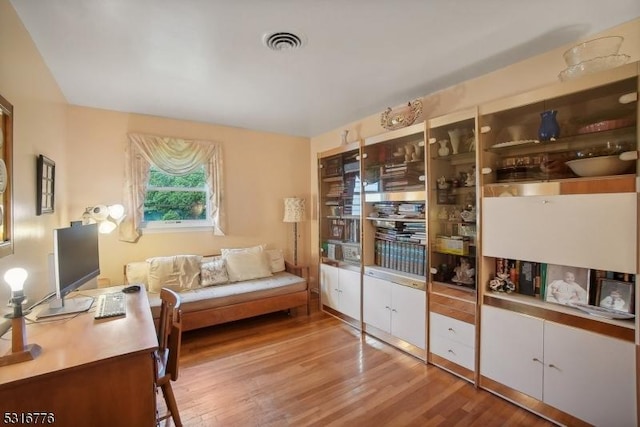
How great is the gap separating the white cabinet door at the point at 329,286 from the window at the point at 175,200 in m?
1.60

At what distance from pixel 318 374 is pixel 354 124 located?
2.75 m

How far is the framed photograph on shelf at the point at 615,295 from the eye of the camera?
1.57 metres

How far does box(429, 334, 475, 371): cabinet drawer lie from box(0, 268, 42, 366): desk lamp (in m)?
2.47

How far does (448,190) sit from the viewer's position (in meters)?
2.49

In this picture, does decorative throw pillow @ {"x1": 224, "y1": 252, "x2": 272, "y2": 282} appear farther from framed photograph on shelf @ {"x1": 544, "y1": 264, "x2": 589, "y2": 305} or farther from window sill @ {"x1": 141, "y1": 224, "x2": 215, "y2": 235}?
framed photograph on shelf @ {"x1": 544, "y1": 264, "x2": 589, "y2": 305}

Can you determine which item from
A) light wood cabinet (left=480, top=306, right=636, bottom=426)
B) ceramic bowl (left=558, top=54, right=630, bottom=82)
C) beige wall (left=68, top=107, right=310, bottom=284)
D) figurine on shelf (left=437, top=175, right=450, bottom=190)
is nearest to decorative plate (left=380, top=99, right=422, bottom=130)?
figurine on shelf (left=437, top=175, right=450, bottom=190)

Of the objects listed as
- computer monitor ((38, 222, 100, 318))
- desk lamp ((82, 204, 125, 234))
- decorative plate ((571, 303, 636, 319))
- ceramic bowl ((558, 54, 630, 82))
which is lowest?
decorative plate ((571, 303, 636, 319))

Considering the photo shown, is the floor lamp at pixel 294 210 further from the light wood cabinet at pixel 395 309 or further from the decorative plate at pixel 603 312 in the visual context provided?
the decorative plate at pixel 603 312

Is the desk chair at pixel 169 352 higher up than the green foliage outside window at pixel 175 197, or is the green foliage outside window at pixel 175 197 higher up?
the green foliage outside window at pixel 175 197

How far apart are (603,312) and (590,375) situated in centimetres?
36

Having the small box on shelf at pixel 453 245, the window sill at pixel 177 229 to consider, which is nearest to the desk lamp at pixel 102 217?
the window sill at pixel 177 229

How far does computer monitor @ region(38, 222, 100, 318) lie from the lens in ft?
5.37

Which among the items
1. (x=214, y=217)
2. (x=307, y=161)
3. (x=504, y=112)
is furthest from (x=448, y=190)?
(x=214, y=217)

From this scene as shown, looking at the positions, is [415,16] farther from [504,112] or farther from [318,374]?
[318,374]
